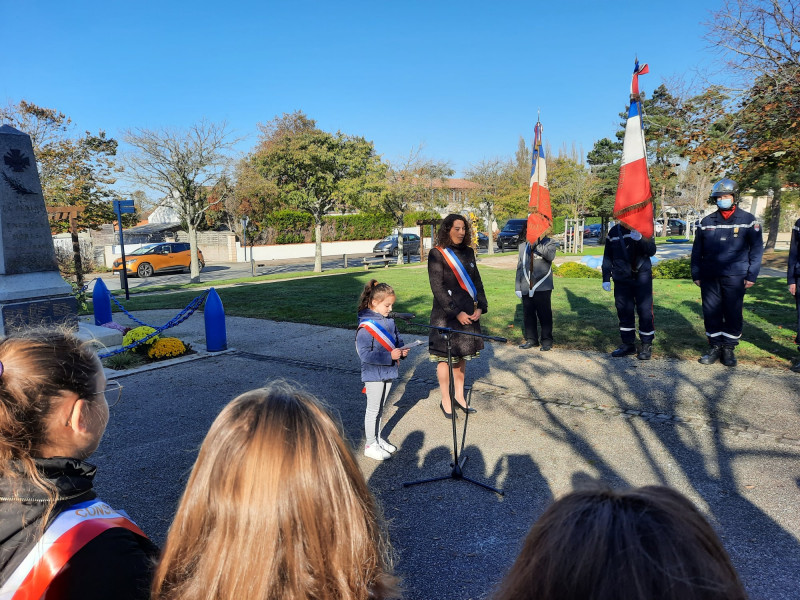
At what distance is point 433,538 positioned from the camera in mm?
3211

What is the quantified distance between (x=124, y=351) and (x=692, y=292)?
12470 millimetres

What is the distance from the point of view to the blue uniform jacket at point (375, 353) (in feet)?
14.1

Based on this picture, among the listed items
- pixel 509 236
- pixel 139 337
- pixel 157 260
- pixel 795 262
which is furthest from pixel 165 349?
pixel 509 236

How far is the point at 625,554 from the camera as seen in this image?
80cm

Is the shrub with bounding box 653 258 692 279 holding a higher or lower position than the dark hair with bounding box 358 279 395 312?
lower

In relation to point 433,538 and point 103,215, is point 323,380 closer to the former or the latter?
point 433,538

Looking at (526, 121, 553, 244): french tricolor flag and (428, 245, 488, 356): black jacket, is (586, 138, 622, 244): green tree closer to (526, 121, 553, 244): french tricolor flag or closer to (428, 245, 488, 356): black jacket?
(526, 121, 553, 244): french tricolor flag

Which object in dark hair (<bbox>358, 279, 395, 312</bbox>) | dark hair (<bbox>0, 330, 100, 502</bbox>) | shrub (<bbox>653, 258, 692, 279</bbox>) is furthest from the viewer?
shrub (<bbox>653, 258, 692, 279</bbox>)

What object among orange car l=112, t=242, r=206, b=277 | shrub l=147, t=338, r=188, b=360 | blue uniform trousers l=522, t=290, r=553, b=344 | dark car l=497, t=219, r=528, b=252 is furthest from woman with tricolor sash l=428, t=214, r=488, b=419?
dark car l=497, t=219, r=528, b=252

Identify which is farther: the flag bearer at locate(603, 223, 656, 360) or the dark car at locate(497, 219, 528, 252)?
the dark car at locate(497, 219, 528, 252)

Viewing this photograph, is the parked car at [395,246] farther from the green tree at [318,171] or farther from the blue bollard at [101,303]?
the blue bollard at [101,303]

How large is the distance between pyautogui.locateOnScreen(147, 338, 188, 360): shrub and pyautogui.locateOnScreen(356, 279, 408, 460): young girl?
5.00 meters

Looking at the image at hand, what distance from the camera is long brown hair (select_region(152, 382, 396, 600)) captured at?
47.5 inches

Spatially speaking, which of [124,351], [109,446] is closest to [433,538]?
[109,446]
